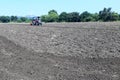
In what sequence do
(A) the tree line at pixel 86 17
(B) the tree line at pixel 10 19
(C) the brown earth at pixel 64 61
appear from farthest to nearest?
(B) the tree line at pixel 10 19 < (A) the tree line at pixel 86 17 < (C) the brown earth at pixel 64 61

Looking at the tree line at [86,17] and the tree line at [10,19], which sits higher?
the tree line at [86,17]

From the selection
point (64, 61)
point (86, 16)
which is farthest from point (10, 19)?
point (64, 61)

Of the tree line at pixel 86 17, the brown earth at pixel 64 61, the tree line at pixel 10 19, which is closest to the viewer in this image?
the brown earth at pixel 64 61

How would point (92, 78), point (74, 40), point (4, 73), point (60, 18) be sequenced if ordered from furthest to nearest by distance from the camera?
point (60, 18), point (74, 40), point (4, 73), point (92, 78)

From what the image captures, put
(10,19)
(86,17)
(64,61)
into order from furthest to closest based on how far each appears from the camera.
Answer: (10,19), (86,17), (64,61)

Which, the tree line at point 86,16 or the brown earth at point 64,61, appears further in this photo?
the tree line at point 86,16

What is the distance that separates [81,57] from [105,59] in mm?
1076

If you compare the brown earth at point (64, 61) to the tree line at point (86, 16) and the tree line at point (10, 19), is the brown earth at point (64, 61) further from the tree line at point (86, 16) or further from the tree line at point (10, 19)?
the tree line at point (10, 19)

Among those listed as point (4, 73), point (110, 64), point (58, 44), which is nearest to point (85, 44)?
point (58, 44)

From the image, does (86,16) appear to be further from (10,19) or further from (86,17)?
(10,19)

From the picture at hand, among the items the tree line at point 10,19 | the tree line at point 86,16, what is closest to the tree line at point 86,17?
the tree line at point 86,16

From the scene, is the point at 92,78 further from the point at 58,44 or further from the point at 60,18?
the point at 60,18

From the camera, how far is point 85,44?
51.3ft

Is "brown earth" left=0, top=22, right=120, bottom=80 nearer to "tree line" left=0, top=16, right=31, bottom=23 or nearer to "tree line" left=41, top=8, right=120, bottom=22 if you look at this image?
"tree line" left=41, top=8, right=120, bottom=22
